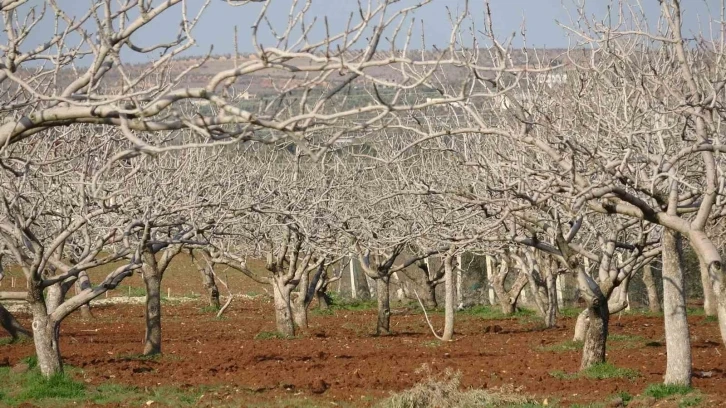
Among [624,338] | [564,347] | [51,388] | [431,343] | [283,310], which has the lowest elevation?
[624,338]

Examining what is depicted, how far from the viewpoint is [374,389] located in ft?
43.4

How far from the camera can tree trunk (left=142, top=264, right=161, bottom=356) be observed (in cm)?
1805

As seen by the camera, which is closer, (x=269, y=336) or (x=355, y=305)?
(x=269, y=336)

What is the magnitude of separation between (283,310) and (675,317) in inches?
510

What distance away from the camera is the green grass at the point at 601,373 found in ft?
45.3

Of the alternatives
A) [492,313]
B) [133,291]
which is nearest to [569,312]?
[492,313]

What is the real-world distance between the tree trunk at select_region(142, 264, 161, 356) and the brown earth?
1.39ft

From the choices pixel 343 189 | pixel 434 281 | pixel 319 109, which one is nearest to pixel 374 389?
pixel 319 109

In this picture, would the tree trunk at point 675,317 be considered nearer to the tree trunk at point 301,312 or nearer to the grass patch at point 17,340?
the grass patch at point 17,340

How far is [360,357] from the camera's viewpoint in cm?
1797

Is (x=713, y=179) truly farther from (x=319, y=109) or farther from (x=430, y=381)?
(x=319, y=109)

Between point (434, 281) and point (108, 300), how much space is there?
15285 millimetres

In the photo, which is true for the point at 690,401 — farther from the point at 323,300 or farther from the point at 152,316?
the point at 323,300

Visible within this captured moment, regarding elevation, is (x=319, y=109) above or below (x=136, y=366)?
above
